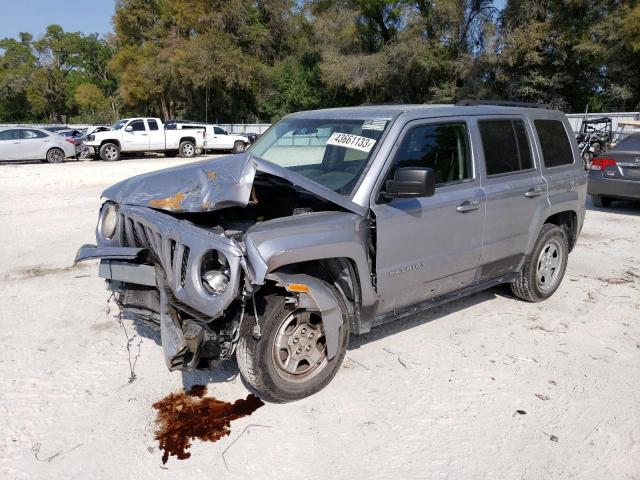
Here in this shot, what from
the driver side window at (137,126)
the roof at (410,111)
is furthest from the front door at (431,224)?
the driver side window at (137,126)

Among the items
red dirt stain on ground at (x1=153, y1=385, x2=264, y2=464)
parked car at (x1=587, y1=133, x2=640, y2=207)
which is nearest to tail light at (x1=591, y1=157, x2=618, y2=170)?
parked car at (x1=587, y1=133, x2=640, y2=207)

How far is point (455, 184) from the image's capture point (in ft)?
13.5

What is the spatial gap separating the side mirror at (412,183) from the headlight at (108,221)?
7.09ft

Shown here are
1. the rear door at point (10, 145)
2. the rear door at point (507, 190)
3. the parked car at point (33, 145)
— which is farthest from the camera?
the parked car at point (33, 145)

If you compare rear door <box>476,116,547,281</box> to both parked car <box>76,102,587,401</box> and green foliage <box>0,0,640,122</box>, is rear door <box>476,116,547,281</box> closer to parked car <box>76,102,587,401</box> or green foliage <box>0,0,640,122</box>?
parked car <box>76,102,587,401</box>

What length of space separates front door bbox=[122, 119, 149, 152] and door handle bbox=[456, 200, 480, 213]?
21515mm

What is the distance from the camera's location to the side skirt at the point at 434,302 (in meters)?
3.81

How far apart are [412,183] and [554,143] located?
252 centimetres

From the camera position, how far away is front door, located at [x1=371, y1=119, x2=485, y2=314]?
363cm

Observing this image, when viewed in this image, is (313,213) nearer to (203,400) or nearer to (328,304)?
(328,304)

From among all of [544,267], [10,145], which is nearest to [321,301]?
[544,267]

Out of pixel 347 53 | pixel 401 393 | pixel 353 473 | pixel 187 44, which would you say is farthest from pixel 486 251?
pixel 187 44

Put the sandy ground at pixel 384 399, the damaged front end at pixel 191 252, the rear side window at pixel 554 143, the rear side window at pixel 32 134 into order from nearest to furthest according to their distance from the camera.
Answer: the sandy ground at pixel 384 399 < the damaged front end at pixel 191 252 < the rear side window at pixel 554 143 < the rear side window at pixel 32 134

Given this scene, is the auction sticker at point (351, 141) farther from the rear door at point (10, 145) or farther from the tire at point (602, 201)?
the rear door at point (10, 145)
